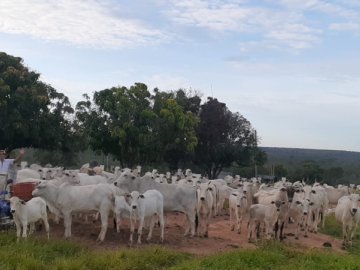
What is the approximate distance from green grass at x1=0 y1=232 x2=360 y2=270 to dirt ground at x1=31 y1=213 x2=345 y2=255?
60.4 inches

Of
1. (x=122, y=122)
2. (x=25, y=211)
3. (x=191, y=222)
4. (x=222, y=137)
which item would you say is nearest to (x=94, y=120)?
(x=122, y=122)

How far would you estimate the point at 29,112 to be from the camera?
92.3 ft

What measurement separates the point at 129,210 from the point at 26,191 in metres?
2.76

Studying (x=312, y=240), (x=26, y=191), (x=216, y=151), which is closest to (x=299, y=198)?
(x=312, y=240)

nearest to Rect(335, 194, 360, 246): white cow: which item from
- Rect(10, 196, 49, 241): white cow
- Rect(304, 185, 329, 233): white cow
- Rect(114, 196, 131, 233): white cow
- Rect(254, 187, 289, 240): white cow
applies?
Rect(304, 185, 329, 233): white cow

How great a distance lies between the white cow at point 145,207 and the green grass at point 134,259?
80.0 inches

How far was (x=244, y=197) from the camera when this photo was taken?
18141 millimetres

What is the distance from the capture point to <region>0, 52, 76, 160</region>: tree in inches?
1067

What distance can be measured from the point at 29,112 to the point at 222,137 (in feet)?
55.3

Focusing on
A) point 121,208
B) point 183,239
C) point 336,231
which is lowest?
point 336,231

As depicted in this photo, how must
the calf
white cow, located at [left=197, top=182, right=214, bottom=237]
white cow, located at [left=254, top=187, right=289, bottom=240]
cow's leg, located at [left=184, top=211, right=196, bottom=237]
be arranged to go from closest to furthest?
the calf, cow's leg, located at [left=184, top=211, right=196, bottom=237], white cow, located at [left=254, top=187, right=289, bottom=240], white cow, located at [left=197, top=182, right=214, bottom=237]

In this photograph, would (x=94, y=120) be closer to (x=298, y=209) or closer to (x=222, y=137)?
(x=222, y=137)

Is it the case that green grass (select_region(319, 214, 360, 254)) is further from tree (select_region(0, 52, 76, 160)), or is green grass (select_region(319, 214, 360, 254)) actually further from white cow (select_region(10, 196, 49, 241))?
tree (select_region(0, 52, 76, 160))

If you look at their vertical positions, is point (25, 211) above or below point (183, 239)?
above
